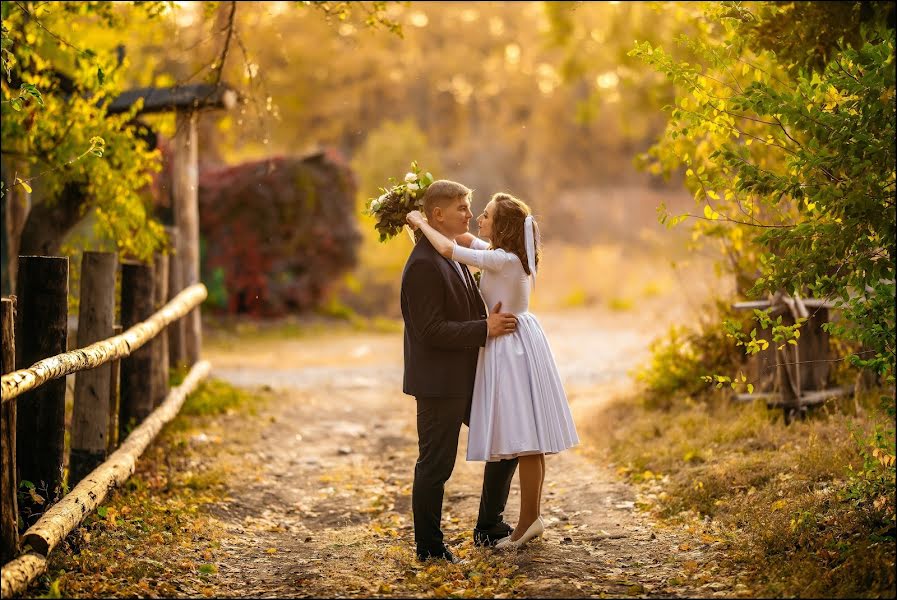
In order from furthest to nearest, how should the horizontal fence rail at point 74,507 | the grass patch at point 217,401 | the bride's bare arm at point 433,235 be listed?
the grass patch at point 217,401
the bride's bare arm at point 433,235
the horizontal fence rail at point 74,507

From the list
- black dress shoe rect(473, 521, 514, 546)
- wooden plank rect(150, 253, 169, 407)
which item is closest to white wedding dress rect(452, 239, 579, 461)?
black dress shoe rect(473, 521, 514, 546)

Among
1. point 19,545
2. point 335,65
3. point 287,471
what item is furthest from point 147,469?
point 335,65

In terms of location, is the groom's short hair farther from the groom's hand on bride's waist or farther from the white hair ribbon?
the groom's hand on bride's waist

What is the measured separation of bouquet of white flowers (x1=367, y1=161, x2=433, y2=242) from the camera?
18.2 ft

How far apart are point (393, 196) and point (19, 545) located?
2.47 meters

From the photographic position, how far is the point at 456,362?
5316 mm

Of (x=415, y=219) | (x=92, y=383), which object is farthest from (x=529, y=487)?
(x=92, y=383)

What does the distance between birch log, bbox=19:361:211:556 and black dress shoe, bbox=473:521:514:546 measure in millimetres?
2081

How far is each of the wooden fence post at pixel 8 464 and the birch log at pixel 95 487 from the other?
0.52 feet

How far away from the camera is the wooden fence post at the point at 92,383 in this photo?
6781mm

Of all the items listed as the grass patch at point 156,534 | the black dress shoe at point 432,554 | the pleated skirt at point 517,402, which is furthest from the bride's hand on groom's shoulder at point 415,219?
the grass patch at point 156,534

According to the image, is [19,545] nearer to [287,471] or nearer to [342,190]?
[287,471]

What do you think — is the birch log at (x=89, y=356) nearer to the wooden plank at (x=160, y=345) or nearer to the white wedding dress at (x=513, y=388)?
the wooden plank at (x=160, y=345)

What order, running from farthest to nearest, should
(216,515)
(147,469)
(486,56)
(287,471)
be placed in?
(486,56)
(287,471)
(147,469)
(216,515)
